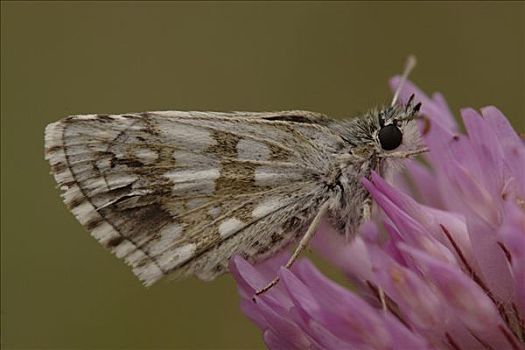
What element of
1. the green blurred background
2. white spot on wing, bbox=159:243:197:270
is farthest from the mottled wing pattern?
the green blurred background

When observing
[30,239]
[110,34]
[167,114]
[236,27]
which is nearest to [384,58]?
[236,27]

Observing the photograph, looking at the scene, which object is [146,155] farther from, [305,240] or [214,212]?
[305,240]

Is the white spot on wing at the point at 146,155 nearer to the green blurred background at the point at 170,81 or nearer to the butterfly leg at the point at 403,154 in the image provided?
Result: the butterfly leg at the point at 403,154

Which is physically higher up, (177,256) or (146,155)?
(146,155)

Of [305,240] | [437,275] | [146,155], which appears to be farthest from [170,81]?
[437,275]

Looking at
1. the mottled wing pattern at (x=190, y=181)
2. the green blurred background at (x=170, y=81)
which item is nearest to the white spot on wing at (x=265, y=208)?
the mottled wing pattern at (x=190, y=181)
